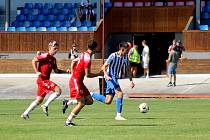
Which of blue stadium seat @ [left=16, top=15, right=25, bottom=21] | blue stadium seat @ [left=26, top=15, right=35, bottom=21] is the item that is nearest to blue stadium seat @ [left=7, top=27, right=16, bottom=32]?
blue stadium seat @ [left=16, top=15, right=25, bottom=21]

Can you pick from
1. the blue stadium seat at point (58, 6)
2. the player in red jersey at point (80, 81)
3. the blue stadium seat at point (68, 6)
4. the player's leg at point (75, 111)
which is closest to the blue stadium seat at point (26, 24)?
the blue stadium seat at point (58, 6)

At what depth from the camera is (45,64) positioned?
1895 cm

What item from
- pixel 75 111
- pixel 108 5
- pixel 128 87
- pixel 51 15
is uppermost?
pixel 108 5

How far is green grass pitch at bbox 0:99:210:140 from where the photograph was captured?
45.6 ft

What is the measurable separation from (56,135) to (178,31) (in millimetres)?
27480

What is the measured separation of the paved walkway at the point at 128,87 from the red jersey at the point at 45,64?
37.6 ft

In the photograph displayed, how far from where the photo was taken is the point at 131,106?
24359 mm

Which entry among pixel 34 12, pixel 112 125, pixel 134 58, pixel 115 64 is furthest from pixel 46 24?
pixel 112 125

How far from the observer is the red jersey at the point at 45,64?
18781 mm

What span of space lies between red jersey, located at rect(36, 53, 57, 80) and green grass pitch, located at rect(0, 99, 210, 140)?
1.07 meters

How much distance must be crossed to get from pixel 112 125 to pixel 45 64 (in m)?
3.39

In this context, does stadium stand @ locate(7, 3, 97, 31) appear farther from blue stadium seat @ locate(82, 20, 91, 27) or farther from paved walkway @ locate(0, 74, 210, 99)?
paved walkway @ locate(0, 74, 210, 99)

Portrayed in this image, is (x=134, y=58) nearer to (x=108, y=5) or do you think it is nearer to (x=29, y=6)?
(x=108, y=5)

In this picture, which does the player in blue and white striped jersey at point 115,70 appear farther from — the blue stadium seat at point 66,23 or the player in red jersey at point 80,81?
the blue stadium seat at point 66,23
